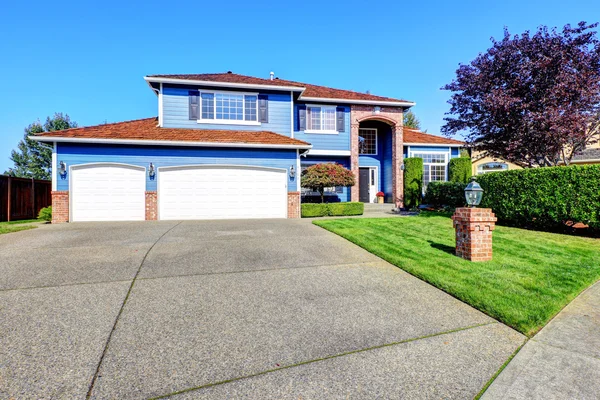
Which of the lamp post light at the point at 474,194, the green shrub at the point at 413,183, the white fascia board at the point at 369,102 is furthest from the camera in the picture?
the white fascia board at the point at 369,102

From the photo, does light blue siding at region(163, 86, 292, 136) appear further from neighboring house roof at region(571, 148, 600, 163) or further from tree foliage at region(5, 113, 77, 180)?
tree foliage at region(5, 113, 77, 180)

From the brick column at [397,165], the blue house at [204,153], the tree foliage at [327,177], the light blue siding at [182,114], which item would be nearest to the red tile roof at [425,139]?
the brick column at [397,165]

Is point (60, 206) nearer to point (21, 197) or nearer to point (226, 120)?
point (21, 197)

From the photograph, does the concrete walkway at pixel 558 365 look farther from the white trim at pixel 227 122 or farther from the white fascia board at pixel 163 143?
the white trim at pixel 227 122

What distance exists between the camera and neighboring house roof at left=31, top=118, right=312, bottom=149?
11.1 meters

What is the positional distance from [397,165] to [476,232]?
1257 cm

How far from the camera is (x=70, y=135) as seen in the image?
36.3 ft

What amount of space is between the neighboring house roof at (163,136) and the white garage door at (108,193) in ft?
3.64

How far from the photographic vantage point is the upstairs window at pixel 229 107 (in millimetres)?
14445

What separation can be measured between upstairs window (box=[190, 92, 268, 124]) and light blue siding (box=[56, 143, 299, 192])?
310cm

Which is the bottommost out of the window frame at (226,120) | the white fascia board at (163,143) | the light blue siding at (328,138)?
the white fascia board at (163,143)

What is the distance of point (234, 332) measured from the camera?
2.94 m

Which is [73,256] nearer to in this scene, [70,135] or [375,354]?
[375,354]

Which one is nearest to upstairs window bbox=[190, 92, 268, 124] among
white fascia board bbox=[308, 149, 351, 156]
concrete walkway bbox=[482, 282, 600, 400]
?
white fascia board bbox=[308, 149, 351, 156]
